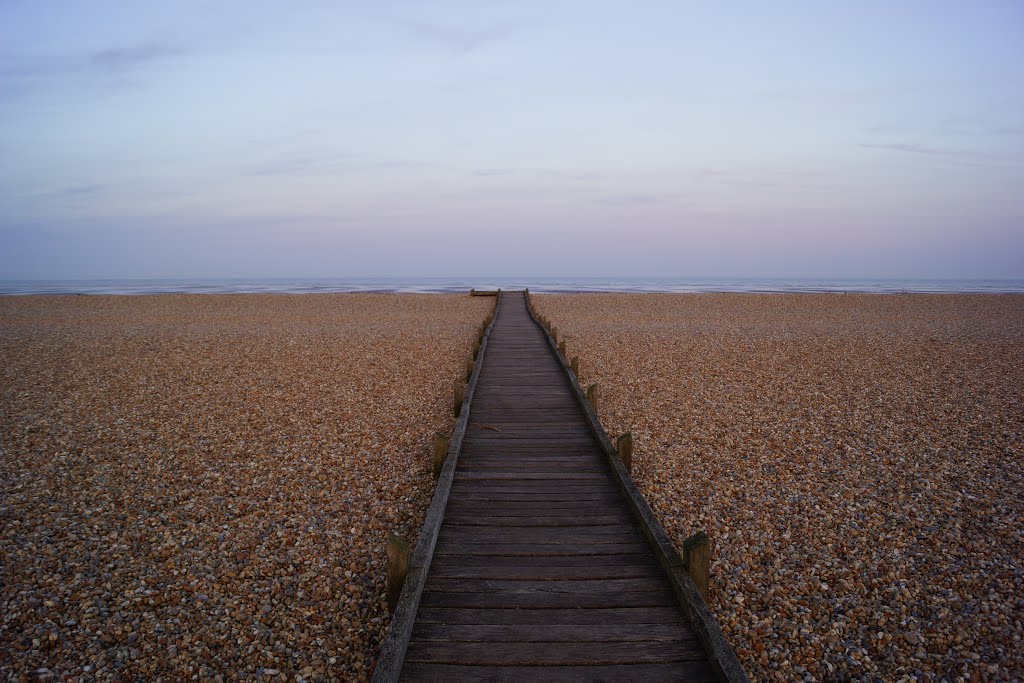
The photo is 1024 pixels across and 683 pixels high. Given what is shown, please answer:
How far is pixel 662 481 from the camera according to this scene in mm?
6930

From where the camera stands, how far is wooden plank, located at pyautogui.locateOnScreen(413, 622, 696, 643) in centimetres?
358

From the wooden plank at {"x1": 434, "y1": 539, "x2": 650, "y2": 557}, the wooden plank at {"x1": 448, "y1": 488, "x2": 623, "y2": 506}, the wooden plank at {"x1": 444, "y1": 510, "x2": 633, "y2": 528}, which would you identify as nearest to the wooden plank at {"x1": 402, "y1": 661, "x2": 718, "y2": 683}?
the wooden plank at {"x1": 434, "y1": 539, "x2": 650, "y2": 557}

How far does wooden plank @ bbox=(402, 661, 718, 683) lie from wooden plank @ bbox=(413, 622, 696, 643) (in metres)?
→ 0.21

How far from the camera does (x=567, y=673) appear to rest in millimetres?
3342

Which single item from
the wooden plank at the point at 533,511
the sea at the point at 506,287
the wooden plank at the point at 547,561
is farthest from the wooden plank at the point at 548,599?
the sea at the point at 506,287

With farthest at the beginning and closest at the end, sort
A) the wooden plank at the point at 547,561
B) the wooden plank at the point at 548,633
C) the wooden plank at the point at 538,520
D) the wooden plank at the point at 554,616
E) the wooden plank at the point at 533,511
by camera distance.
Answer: the wooden plank at the point at 533,511
the wooden plank at the point at 538,520
the wooden plank at the point at 547,561
the wooden plank at the point at 554,616
the wooden plank at the point at 548,633

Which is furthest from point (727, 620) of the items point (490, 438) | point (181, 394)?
point (181, 394)

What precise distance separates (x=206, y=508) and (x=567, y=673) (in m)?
4.54

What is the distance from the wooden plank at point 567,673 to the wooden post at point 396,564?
668 mm

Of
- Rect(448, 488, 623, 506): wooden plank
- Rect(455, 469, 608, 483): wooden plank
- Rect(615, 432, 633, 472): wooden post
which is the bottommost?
Rect(448, 488, 623, 506): wooden plank

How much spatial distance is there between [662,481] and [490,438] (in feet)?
7.19

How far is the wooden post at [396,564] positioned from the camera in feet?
12.9

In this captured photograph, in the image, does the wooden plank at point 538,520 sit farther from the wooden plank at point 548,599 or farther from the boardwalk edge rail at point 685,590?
the wooden plank at point 548,599

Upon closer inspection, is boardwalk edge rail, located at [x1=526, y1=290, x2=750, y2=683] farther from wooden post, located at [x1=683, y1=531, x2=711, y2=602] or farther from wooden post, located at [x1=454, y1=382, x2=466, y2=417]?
wooden post, located at [x1=454, y1=382, x2=466, y2=417]
